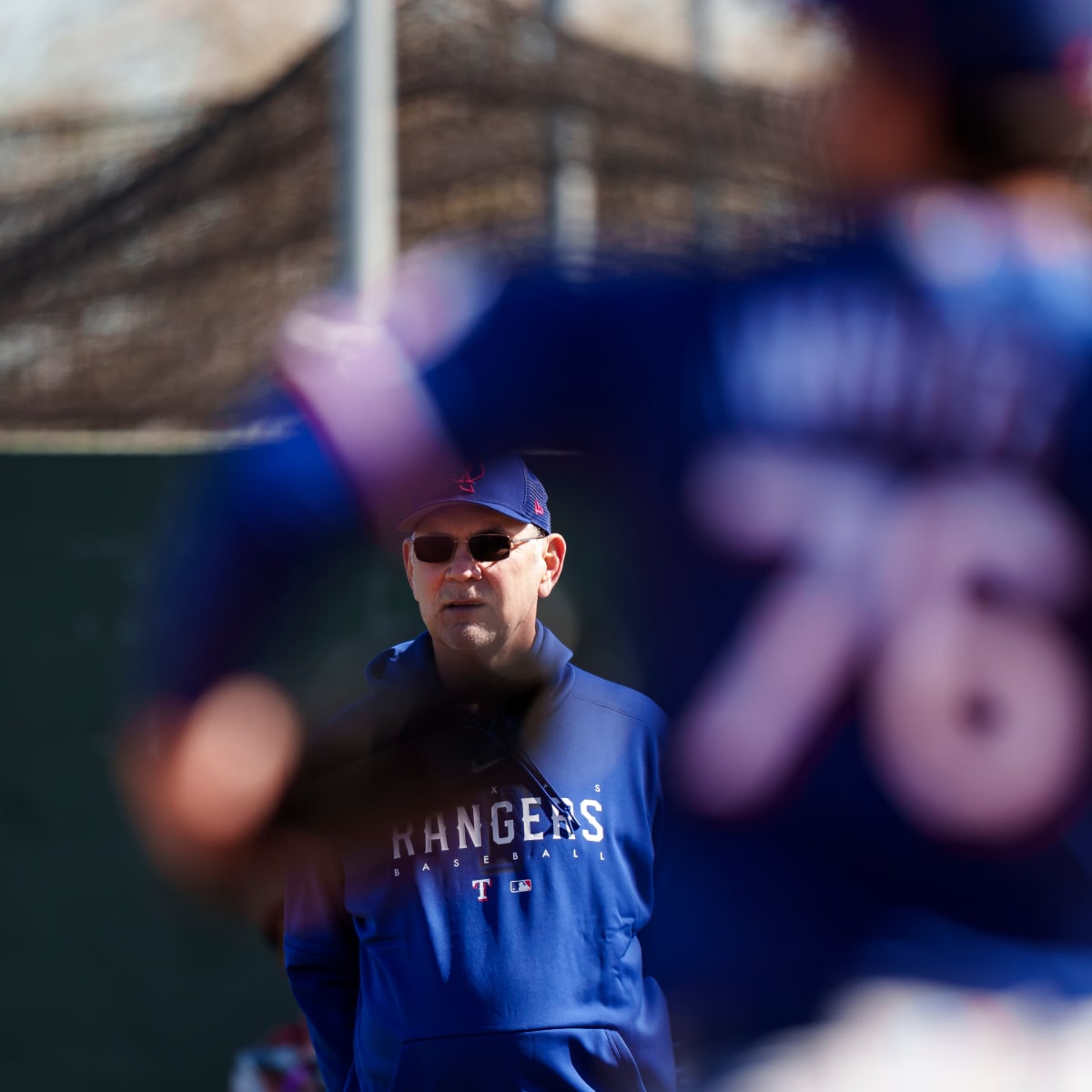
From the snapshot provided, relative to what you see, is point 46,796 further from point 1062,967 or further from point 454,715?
point 1062,967

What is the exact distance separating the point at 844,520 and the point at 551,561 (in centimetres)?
51

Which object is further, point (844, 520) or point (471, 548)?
point (471, 548)

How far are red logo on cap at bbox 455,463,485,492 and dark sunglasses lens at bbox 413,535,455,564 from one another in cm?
8

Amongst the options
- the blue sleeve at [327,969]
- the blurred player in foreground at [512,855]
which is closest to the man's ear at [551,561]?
the blurred player in foreground at [512,855]

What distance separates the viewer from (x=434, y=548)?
4.25 feet

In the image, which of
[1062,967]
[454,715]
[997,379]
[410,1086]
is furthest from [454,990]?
[997,379]

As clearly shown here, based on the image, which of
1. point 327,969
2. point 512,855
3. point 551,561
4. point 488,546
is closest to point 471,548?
point 488,546

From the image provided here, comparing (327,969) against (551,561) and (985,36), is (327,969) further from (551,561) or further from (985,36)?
(985,36)

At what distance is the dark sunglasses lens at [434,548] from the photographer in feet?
4.21

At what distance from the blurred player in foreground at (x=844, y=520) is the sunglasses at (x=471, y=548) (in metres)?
0.31

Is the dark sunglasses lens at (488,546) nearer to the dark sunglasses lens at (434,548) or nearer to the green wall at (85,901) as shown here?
the dark sunglasses lens at (434,548)

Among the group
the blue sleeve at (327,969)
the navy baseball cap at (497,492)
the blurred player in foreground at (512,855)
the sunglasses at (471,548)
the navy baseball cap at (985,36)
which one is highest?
the navy baseball cap at (985,36)

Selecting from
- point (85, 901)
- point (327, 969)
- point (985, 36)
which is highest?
point (985, 36)

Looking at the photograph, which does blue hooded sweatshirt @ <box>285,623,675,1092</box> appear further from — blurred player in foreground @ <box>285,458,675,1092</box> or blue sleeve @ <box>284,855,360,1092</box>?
blue sleeve @ <box>284,855,360,1092</box>
